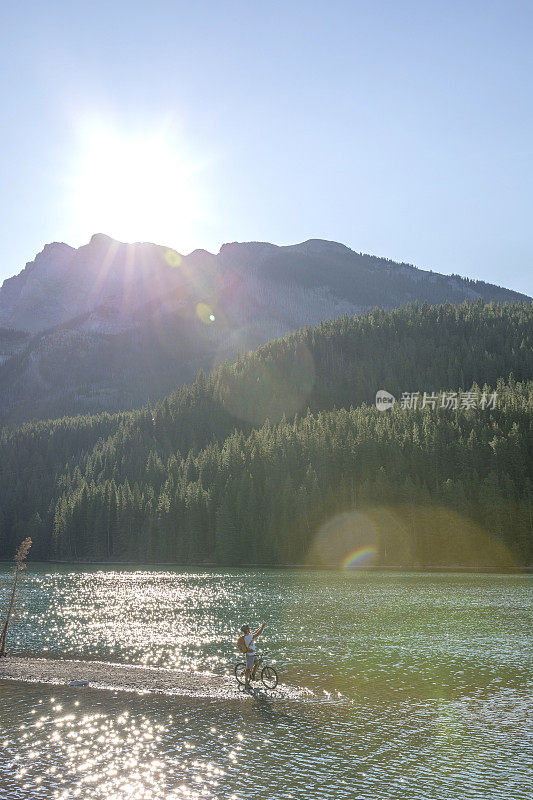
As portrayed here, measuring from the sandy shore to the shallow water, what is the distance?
2021 mm

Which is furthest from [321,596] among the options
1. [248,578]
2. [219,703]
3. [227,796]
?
[227,796]

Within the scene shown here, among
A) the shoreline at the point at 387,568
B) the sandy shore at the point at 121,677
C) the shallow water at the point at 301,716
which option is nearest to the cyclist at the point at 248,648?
the sandy shore at the point at 121,677

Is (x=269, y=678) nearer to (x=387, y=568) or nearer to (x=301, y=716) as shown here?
(x=301, y=716)

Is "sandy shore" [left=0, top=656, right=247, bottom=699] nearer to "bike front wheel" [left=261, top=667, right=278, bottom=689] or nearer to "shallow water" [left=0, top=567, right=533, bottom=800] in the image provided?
"bike front wheel" [left=261, top=667, right=278, bottom=689]

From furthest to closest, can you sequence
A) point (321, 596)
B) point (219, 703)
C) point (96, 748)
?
point (321, 596) < point (219, 703) < point (96, 748)

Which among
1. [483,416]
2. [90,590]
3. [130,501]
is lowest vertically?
[90,590]

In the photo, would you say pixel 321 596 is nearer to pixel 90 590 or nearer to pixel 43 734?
pixel 90 590

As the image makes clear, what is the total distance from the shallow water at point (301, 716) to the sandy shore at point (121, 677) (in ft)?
6.63

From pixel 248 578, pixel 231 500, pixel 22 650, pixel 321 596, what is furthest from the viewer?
pixel 231 500

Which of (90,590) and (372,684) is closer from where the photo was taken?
(372,684)

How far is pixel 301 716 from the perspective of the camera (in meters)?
33.1

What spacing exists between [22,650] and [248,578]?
7625 centimetres

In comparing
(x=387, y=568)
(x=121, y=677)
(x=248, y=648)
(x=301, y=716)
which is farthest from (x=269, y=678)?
(x=387, y=568)

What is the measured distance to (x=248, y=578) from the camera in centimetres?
12962
